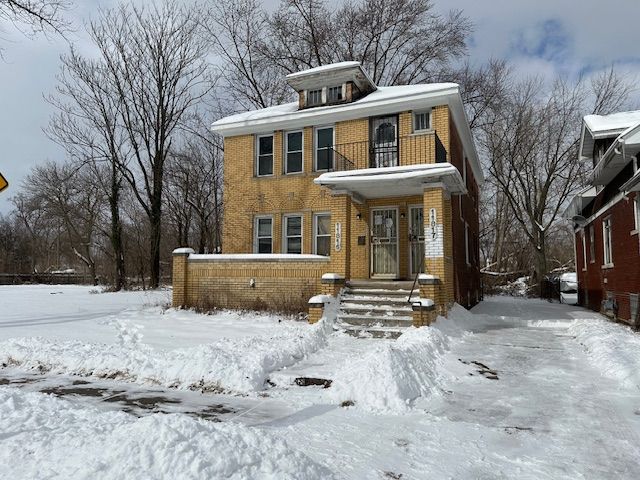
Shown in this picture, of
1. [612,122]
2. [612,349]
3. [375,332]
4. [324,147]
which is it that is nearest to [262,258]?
[375,332]

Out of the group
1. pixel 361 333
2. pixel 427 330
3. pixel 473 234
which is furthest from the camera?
pixel 473 234

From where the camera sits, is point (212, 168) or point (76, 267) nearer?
point (212, 168)

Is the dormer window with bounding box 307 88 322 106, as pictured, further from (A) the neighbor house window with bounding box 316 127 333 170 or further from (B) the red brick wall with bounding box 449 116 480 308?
(B) the red brick wall with bounding box 449 116 480 308

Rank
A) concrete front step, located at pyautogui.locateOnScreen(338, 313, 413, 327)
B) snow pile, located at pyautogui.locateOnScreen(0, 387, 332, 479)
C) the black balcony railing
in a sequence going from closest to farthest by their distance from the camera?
snow pile, located at pyautogui.locateOnScreen(0, 387, 332, 479)
concrete front step, located at pyautogui.locateOnScreen(338, 313, 413, 327)
the black balcony railing

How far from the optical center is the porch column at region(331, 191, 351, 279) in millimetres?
12492

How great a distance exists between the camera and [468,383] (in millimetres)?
6828

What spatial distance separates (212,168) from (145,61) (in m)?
7.59

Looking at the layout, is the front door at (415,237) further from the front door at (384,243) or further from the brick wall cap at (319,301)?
the brick wall cap at (319,301)

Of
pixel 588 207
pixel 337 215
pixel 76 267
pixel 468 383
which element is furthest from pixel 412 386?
pixel 76 267

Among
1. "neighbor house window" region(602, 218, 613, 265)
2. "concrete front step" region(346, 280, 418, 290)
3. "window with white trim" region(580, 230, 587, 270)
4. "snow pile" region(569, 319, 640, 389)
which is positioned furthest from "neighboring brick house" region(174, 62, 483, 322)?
"window with white trim" region(580, 230, 587, 270)

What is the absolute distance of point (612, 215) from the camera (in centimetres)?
1413

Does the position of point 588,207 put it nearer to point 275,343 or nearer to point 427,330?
point 427,330

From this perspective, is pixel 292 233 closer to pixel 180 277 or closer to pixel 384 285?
pixel 180 277

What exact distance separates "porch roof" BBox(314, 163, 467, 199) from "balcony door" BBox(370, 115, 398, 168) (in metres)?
1.82
